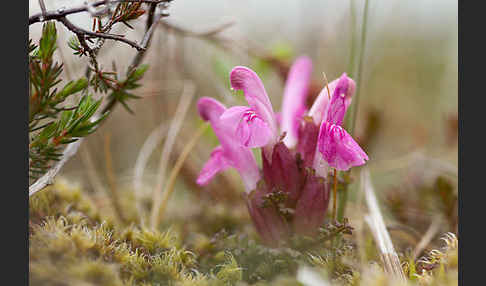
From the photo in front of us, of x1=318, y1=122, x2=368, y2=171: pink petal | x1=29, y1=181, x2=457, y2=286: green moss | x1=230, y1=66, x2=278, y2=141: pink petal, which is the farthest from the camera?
x1=230, y1=66, x2=278, y2=141: pink petal

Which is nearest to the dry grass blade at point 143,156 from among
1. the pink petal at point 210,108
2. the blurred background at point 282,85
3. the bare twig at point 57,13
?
the blurred background at point 282,85

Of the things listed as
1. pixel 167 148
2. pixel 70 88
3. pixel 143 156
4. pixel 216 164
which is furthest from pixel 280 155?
pixel 143 156

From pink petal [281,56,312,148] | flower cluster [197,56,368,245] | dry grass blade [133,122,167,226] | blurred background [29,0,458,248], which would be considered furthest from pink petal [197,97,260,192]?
dry grass blade [133,122,167,226]

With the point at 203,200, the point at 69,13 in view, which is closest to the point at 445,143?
the point at 203,200

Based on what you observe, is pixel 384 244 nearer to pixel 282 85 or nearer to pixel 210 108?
pixel 210 108

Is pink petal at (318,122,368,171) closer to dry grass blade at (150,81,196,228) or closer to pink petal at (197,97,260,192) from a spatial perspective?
pink petal at (197,97,260,192)
